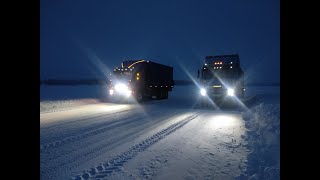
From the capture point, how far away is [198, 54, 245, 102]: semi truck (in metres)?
20.6

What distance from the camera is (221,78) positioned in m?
20.9

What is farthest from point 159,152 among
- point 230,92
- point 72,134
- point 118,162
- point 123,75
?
point 123,75

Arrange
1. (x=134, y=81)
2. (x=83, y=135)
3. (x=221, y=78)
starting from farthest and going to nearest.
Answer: (x=134, y=81), (x=221, y=78), (x=83, y=135)

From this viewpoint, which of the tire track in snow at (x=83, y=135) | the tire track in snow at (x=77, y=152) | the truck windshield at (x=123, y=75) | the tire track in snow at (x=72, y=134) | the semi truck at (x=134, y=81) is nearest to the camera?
the tire track in snow at (x=77, y=152)

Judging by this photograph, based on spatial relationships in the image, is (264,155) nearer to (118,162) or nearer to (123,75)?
(118,162)

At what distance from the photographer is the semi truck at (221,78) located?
20594mm

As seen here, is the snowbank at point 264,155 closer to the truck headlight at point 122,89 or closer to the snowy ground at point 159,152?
the snowy ground at point 159,152

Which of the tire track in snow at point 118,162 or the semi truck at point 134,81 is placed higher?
the semi truck at point 134,81

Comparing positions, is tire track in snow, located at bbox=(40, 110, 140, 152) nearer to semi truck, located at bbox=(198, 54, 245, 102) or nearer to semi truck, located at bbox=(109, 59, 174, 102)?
semi truck, located at bbox=(198, 54, 245, 102)

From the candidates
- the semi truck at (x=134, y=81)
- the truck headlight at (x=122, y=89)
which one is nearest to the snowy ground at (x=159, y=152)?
the truck headlight at (x=122, y=89)

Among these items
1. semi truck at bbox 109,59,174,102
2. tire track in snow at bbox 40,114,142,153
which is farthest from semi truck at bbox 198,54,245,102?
tire track in snow at bbox 40,114,142,153
